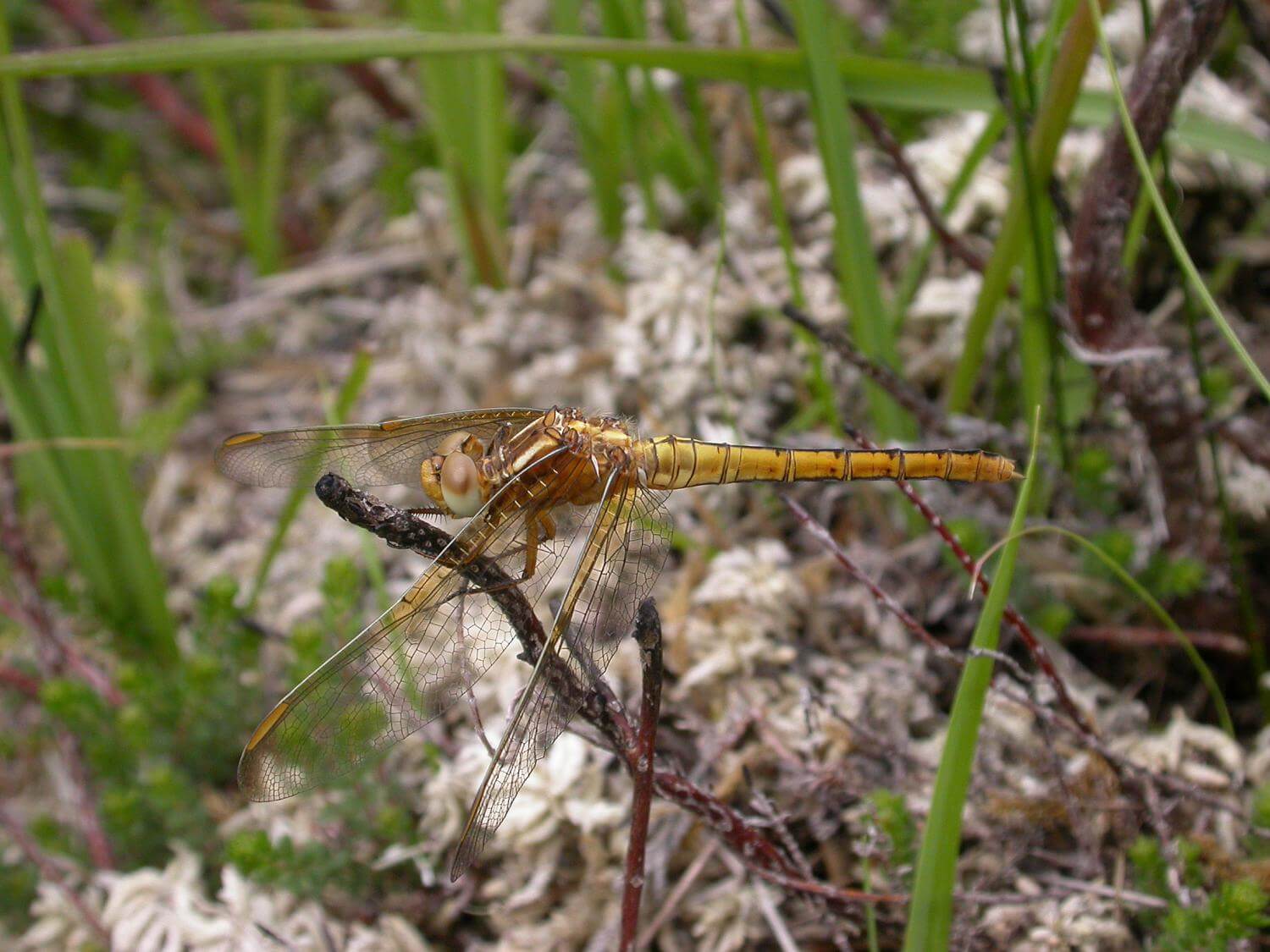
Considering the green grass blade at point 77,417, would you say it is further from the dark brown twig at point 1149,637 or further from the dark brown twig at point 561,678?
the dark brown twig at point 1149,637

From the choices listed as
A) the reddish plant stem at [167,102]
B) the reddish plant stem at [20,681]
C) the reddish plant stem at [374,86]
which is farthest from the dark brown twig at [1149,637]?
the reddish plant stem at [167,102]

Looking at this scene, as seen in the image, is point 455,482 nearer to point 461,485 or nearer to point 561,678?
point 461,485

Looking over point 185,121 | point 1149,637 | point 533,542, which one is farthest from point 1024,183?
point 185,121

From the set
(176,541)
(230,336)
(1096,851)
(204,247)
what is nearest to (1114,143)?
(1096,851)

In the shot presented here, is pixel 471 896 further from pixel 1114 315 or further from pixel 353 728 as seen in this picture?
pixel 1114 315

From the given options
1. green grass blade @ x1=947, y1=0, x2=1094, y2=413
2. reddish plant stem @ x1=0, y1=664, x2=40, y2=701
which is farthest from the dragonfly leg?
reddish plant stem @ x1=0, y1=664, x2=40, y2=701

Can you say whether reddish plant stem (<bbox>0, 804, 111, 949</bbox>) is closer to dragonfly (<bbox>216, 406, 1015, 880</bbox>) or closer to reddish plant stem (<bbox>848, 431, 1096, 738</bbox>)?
dragonfly (<bbox>216, 406, 1015, 880</bbox>)
